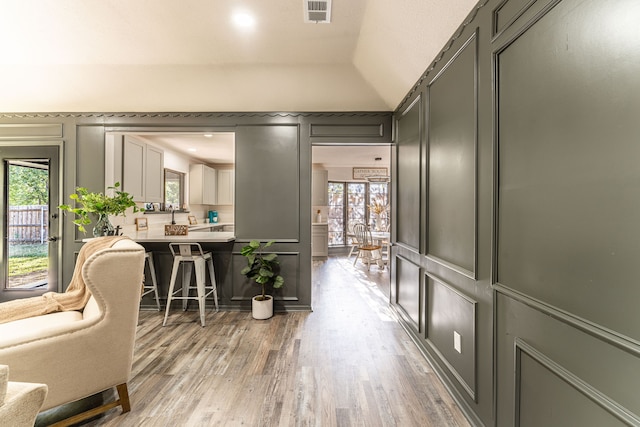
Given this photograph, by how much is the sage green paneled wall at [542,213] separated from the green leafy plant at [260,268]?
1903 mm

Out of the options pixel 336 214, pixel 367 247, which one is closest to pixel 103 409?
pixel 367 247

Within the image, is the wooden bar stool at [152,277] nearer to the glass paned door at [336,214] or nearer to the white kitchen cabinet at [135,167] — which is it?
the white kitchen cabinet at [135,167]

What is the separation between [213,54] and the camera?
2873 mm

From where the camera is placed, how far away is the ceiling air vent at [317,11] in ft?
7.08

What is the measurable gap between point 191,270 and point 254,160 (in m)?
1.56

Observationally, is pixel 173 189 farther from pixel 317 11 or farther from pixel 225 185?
pixel 317 11

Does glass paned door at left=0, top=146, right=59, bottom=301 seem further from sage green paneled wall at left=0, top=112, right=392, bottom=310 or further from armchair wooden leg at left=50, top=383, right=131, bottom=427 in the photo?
armchair wooden leg at left=50, top=383, right=131, bottom=427

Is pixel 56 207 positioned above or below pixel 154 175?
below

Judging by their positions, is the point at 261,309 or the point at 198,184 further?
the point at 198,184

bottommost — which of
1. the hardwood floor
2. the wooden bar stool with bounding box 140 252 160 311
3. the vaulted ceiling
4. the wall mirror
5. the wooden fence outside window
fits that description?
the hardwood floor

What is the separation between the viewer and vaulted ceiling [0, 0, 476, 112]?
2221 millimetres

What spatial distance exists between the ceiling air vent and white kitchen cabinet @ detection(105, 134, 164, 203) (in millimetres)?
2890

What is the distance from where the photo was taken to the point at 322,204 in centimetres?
754

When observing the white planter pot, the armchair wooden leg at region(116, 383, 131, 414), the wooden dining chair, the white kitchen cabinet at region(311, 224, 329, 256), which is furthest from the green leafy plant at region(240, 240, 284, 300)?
the white kitchen cabinet at region(311, 224, 329, 256)
